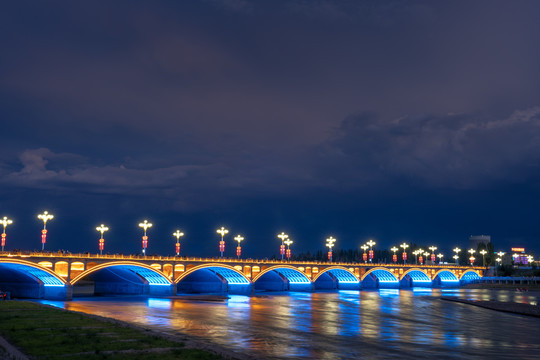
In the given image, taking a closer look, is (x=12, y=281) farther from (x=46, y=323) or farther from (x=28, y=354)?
(x=28, y=354)

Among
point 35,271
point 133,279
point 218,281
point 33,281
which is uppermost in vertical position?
point 35,271

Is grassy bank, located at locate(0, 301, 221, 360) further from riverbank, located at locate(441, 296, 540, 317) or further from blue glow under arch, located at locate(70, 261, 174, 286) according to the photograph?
riverbank, located at locate(441, 296, 540, 317)

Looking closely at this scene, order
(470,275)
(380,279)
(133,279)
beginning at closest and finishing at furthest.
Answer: (133,279), (380,279), (470,275)

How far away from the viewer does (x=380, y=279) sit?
552 feet

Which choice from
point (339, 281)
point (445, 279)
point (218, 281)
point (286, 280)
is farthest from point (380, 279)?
point (218, 281)

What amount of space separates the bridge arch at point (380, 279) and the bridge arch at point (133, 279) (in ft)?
251

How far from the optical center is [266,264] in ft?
394

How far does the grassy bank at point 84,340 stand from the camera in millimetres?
25266

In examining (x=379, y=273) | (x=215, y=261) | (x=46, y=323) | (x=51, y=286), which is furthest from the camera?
(x=379, y=273)

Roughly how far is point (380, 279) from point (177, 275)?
89723 mm

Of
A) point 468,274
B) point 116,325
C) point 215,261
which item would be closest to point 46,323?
point 116,325

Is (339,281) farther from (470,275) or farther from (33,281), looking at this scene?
(33,281)

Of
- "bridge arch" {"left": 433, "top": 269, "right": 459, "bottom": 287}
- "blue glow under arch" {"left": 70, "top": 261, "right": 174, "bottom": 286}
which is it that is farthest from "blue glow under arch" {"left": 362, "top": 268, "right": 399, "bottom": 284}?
"blue glow under arch" {"left": 70, "top": 261, "right": 174, "bottom": 286}

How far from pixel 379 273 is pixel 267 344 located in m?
131
